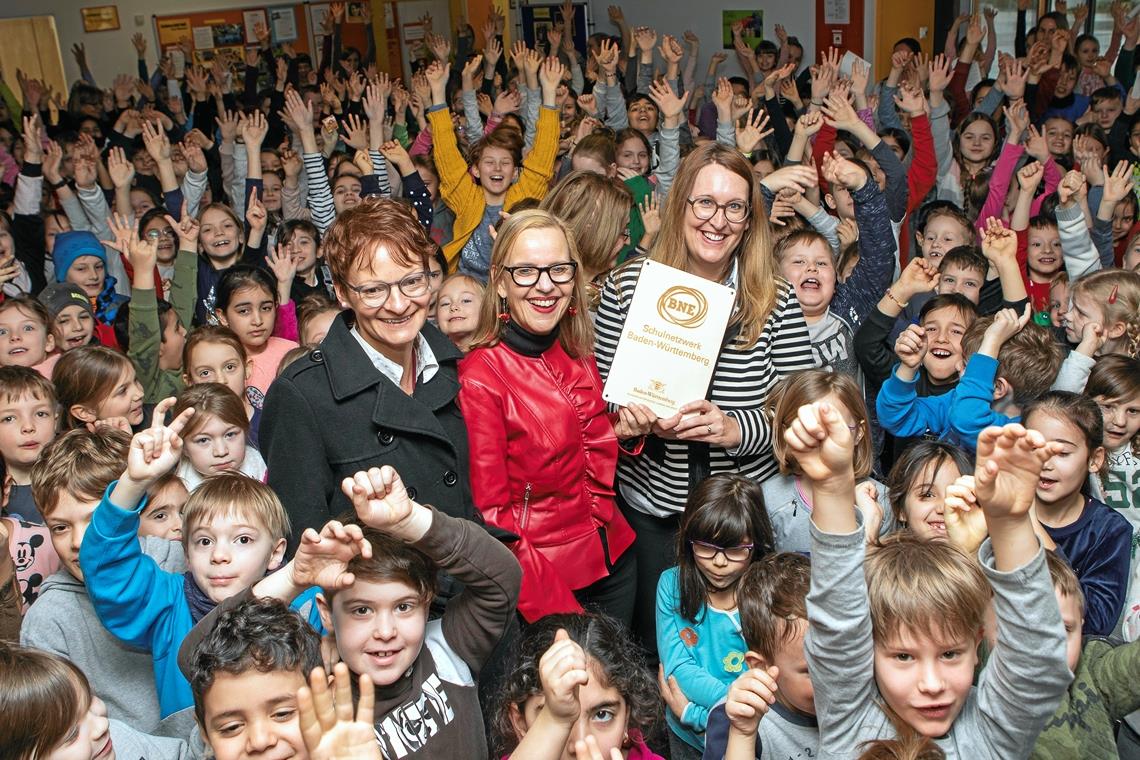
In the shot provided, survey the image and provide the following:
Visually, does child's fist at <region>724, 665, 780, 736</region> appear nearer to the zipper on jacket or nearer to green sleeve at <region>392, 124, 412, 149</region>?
the zipper on jacket

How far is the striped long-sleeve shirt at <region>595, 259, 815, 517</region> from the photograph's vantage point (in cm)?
280

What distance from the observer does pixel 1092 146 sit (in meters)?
5.61

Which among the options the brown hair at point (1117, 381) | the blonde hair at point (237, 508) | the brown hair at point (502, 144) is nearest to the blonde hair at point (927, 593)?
the blonde hair at point (237, 508)

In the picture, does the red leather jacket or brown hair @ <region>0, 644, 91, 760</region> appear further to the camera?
the red leather jacket

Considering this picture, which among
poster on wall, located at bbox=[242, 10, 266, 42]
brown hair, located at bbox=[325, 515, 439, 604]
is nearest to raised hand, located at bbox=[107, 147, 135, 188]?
brown hair, located at bbox=[325, 515, 439, 604]

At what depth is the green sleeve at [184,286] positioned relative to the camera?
459 cm

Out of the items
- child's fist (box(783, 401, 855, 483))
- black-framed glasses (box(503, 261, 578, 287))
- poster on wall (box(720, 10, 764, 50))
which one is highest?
poster on wall (box(720, 10, 764, 50))

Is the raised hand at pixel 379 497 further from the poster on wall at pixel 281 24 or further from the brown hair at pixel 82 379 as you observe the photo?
the poster on wall at pixel 281 24

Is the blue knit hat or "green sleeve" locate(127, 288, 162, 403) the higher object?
the blue knit hat

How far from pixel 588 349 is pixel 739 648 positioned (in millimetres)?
865

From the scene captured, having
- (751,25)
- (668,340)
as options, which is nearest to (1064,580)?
(668,340)

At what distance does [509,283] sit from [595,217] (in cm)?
88

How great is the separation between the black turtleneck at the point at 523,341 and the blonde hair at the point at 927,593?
102 centimetres

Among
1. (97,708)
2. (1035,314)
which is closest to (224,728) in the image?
(97,708)
